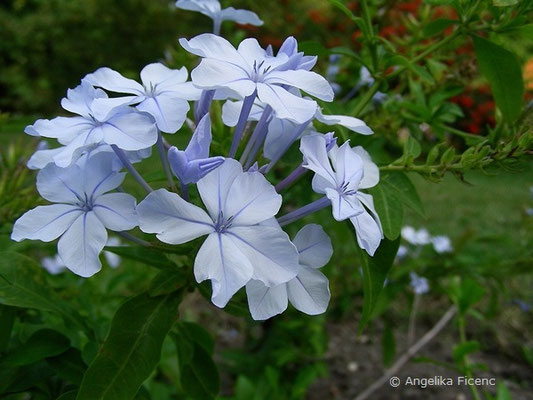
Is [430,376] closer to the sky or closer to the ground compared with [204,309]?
closer to the sky

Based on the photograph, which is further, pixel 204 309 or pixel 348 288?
pixel 204 309

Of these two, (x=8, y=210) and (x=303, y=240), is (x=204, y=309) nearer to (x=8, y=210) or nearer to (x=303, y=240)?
(x=8, y=210)

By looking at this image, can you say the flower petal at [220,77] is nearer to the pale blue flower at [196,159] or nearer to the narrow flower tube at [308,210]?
the pale blue flower at [196,159]

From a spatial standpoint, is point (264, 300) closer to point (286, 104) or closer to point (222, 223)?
point (222, 223)

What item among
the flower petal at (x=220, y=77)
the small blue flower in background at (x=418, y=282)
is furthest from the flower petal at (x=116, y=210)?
the small blue flower in background at (x=418, y=282)

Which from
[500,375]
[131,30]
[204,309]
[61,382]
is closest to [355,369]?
[500,375]

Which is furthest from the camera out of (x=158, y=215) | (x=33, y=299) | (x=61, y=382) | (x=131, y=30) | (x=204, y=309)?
(x=131, y=30)

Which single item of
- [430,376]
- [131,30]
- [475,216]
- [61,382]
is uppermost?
[61,382]
